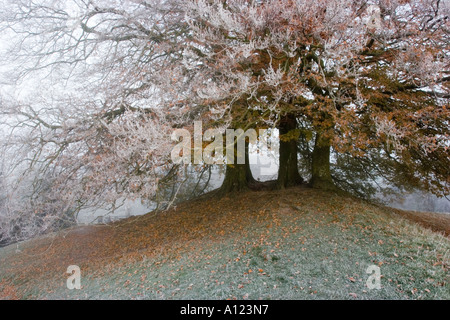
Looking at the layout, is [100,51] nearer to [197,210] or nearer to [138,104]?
[138,104]

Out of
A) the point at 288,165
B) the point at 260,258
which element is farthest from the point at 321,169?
the point at 260,258

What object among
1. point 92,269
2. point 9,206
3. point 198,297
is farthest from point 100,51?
point 198,297

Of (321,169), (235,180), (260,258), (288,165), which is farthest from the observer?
(235,180)

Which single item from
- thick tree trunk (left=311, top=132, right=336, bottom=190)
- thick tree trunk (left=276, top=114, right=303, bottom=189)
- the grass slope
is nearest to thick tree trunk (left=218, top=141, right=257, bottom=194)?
the grass slope

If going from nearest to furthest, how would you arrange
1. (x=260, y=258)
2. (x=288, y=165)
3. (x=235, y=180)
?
(x=260, y=258), (x=288, y=165), (x=235, y=180)

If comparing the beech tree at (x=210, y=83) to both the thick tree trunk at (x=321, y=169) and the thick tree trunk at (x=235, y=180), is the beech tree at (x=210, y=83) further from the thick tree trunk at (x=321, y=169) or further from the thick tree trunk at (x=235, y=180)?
the thick tree trunk at (x=235, y=180)

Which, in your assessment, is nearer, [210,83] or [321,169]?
[210,83]

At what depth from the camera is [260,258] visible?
19.2 feet

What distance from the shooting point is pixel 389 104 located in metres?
7.88

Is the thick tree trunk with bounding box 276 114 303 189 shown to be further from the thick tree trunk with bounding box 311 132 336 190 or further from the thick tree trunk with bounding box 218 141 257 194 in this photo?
the thick tree trunk with bounding box 218 141 257 194

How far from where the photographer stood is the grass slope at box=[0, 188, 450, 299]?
4723 millimetres

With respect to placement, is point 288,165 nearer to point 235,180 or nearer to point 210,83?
point 235,180

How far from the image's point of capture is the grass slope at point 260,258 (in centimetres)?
472
